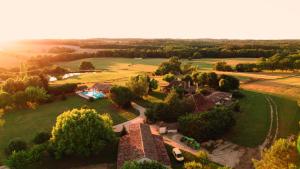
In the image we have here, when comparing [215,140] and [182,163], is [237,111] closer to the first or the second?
[215,140]

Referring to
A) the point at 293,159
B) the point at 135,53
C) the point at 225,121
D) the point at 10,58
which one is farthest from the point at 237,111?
the point at 10,58

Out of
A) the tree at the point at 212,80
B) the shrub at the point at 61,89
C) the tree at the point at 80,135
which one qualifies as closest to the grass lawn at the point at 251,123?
the tree at the point at 212,80

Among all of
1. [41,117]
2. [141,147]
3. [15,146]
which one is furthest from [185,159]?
[41,117]

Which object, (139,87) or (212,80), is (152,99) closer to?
(139,87)

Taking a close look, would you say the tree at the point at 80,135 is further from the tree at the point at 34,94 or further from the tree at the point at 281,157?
the tree at the point at 34,94

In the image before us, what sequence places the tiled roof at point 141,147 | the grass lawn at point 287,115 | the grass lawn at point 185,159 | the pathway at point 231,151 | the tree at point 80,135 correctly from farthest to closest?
the grass lawn at point 287,115
the pathway at point 231,151
the tree at point 80,135
the grass lawn at point 185,159
the tiled roof at point 141,147

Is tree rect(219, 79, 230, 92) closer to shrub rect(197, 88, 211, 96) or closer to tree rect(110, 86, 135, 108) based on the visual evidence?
shrub rect(197, 88, 211, 96)

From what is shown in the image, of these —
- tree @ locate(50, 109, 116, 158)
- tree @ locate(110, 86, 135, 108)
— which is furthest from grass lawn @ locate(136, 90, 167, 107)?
tree @ locate(50, 109, 116, 158)
